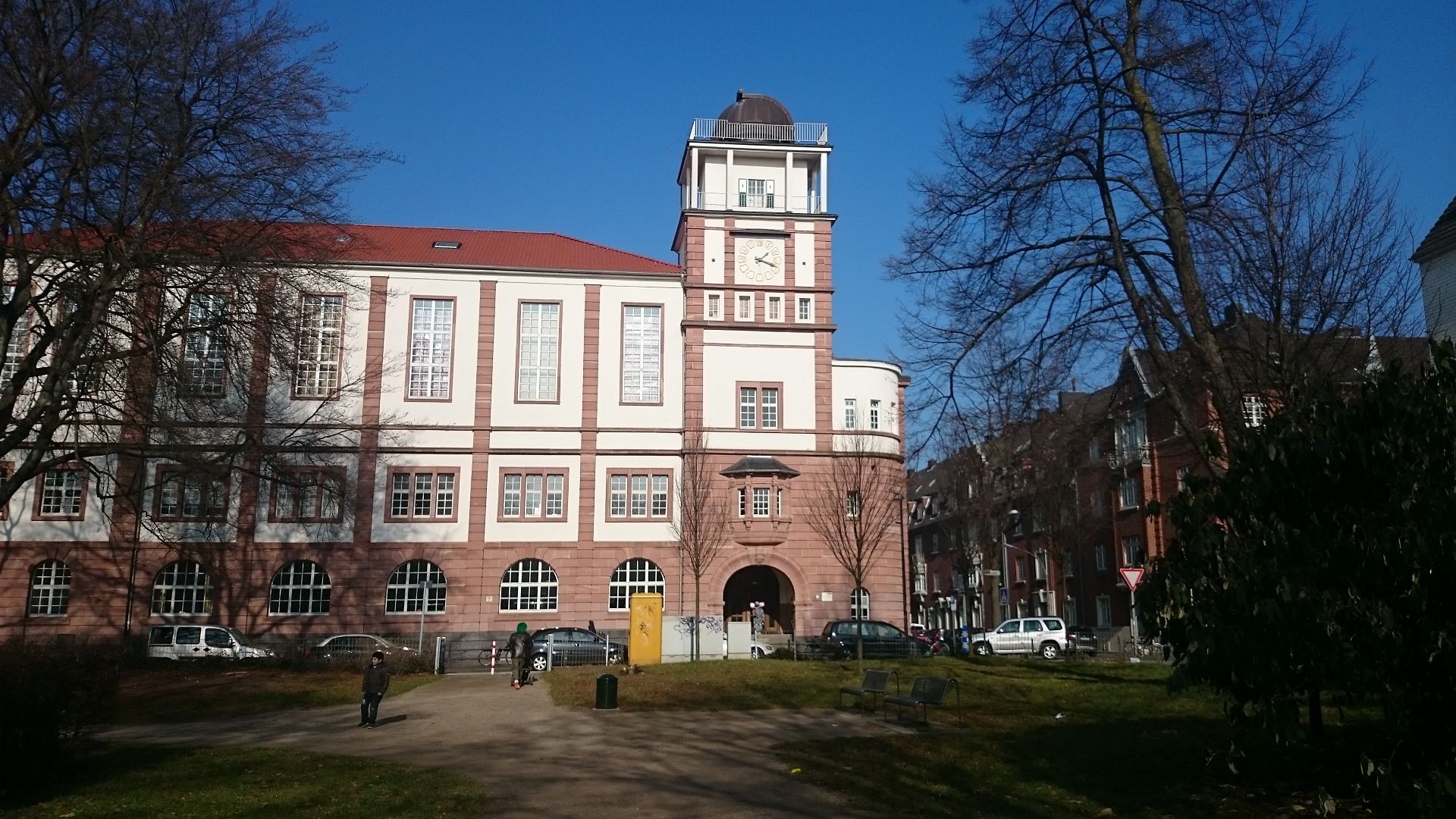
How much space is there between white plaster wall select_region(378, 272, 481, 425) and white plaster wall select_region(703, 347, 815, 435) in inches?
411

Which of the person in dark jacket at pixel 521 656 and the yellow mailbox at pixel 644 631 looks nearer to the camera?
the person in dark jacket at pixel 521 656

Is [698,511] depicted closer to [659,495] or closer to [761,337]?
[659,495]

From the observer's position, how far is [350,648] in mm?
39031

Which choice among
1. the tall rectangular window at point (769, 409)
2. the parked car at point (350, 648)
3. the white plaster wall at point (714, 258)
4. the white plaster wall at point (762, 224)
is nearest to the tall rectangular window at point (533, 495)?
the tall rectangular window at point (769, 409)

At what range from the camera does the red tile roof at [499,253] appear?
49.2 m

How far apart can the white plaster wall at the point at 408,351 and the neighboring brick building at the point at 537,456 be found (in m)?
0.09

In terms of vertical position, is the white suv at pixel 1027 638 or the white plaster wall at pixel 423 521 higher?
the white plaster wall at pixel 423 521

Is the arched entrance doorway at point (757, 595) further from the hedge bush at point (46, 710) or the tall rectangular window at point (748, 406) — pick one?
the hedge bush at point (46, 710)

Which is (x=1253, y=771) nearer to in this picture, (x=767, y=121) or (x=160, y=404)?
(x=160, y=404)

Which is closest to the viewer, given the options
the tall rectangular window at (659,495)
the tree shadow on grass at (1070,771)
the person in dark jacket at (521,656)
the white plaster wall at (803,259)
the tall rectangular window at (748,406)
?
the tree shadow on grass at (1070,771)

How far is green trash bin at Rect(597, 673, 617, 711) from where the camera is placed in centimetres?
2291

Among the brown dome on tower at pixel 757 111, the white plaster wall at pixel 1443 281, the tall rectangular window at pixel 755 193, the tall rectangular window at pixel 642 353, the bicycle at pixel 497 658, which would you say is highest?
the brown dome on tower at pixel 757 111

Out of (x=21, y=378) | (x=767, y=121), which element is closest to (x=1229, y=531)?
(x=21, y=378)

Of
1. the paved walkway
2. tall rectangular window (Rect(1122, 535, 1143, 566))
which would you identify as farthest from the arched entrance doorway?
the paved walkway
